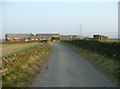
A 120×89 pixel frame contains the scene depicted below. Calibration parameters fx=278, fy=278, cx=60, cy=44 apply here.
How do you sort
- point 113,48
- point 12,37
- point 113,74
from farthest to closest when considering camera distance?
1. point 12,37
2. point 113,48
3. point 113,74

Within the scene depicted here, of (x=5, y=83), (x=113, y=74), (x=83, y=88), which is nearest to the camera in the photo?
(x=83, y=88)

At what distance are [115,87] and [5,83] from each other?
440 centimetres

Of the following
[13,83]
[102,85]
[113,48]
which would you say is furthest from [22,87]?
[113,48]

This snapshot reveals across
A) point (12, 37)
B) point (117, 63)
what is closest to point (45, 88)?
point (117, 63)

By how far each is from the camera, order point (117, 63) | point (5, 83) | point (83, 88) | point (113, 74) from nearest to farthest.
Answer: point (83, 88), point (5, 83), point (113, 74), point (117, 63)

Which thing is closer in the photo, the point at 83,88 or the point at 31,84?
the point at 83,88

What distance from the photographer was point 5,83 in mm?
11289

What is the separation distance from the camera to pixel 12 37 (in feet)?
652

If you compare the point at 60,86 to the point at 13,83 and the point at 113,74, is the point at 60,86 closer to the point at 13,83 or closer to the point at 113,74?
the point at 13,83

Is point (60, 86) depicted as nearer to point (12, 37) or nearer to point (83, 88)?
point (83, 88)

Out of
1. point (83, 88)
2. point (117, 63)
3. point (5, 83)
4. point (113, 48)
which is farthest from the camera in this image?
point (113, 48)

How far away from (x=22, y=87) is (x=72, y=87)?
6.34 feet

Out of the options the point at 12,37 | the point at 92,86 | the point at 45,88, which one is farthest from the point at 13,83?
the point at 12,37

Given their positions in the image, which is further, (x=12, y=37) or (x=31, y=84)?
(x=12, y=37)
